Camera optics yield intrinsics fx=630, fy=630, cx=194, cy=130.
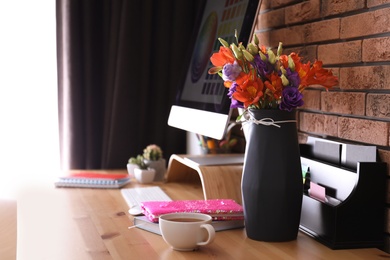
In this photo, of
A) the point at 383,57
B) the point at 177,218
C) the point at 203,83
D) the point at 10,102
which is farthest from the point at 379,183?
the point at 10,102

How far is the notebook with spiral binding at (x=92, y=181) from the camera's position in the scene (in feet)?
6.74

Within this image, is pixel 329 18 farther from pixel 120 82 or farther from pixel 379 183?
pixel 120 82

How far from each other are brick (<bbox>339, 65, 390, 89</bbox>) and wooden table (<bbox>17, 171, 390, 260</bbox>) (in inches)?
14.6

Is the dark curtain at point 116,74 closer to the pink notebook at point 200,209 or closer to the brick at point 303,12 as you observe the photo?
the brick at point 303,12

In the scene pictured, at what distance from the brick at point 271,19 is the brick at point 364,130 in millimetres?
488

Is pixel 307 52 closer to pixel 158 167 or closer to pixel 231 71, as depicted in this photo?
pixel 231 71

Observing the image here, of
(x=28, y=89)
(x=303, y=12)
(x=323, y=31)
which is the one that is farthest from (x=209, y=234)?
(x=28, y=89)

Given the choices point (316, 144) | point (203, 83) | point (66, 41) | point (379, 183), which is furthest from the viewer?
point (66, 41)

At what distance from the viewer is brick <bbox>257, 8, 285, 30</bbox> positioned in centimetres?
194

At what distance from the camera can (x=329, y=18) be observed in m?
1.63

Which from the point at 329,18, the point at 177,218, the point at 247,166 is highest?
the point at 329,18

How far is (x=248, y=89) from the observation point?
1.37 metres

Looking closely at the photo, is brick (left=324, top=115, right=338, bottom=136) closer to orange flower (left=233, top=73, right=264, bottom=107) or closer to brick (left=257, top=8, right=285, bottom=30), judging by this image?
orange flower (left=233, top=73, right=264, bottom=107)

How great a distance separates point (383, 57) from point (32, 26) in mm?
1715
